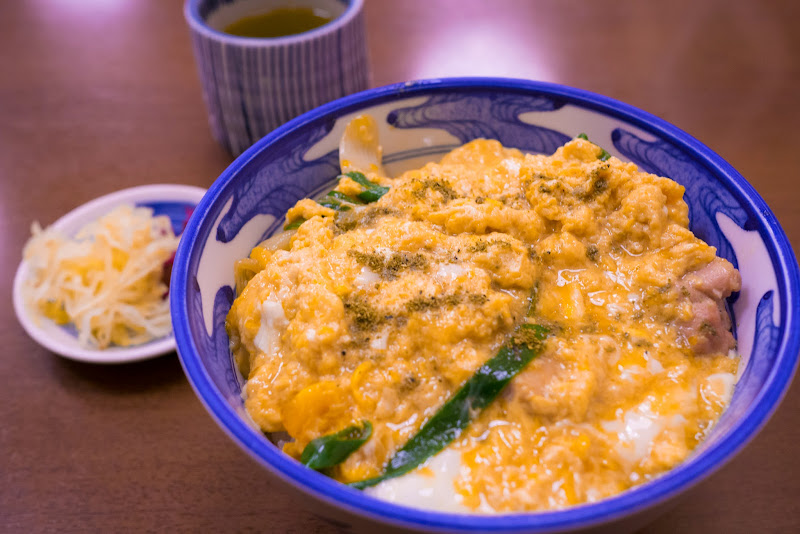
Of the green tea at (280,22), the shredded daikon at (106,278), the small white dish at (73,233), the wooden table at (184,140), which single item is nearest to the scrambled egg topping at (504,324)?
Result: the wooden table at (184,140)

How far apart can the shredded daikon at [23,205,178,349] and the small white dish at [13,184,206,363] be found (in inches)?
1.6

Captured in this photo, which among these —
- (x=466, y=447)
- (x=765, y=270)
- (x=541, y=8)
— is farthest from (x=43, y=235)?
(x=541, y=8)

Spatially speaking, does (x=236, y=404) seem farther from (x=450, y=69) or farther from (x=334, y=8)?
(x=450, y=69)

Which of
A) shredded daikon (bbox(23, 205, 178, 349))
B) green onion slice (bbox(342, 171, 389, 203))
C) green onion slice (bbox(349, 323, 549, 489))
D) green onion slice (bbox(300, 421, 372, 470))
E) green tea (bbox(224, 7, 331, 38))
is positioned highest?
green tea (bbox(224, 7, 331, 38))

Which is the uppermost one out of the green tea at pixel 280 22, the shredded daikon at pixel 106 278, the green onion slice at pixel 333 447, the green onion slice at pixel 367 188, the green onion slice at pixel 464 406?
the green tea at pixel 280 22

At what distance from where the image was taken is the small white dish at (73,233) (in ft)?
7.29

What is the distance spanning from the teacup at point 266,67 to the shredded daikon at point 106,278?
0.63 m

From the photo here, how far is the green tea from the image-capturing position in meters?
2.96

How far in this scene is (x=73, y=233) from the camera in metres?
2.80

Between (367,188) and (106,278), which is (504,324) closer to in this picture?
(367,188)

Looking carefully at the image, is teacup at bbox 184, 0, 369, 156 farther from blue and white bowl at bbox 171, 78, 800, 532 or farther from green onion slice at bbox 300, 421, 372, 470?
green onion slice at bbox 300, 421, 372, 470

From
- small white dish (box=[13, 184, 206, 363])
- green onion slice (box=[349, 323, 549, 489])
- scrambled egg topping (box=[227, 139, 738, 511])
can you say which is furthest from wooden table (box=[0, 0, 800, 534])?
green onion slice (box=[349, 323, 549, 489])

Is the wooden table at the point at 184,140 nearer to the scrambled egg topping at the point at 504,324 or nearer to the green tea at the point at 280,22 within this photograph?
the scrambled egg topping at the point at 504,324

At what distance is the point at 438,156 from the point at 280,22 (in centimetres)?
139
